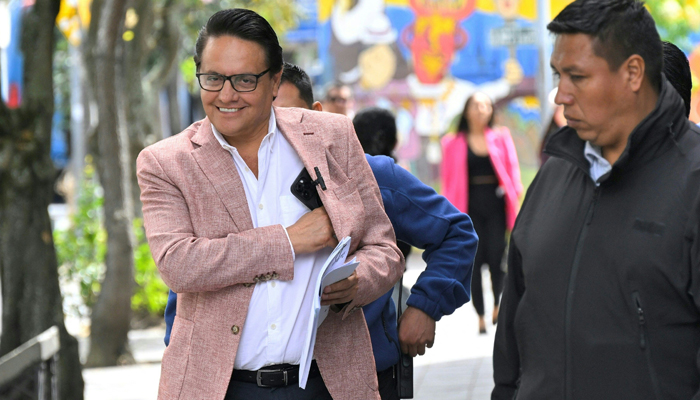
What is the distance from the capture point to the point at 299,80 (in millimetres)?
3785

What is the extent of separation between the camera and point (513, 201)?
356 inches

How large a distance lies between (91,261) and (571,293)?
31.7 ft

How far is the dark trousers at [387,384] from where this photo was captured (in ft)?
10.6

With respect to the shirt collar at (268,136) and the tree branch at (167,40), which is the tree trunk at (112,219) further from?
the shirt collar at (268,136)

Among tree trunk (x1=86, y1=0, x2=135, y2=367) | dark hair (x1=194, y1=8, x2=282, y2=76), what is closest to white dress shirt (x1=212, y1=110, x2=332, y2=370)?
dark hair (x1=194, y1=8, x2=282, y2=76)

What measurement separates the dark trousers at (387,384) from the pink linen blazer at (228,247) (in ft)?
0.89

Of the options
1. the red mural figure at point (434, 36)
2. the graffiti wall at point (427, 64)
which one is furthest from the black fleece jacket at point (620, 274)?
the red mural figure at point (434, 36)

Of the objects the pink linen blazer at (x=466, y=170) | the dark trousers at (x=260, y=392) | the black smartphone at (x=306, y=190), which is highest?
the black smartphone at (x=306, y=190)

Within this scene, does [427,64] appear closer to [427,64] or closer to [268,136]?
[427,64]

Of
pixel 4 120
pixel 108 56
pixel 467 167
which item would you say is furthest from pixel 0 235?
pixel 467 167

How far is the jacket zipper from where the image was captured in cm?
238

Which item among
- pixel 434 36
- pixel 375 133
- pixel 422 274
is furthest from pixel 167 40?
pixel 422 274

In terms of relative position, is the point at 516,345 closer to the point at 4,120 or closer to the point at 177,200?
the point at 177,200

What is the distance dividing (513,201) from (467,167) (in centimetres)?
52
